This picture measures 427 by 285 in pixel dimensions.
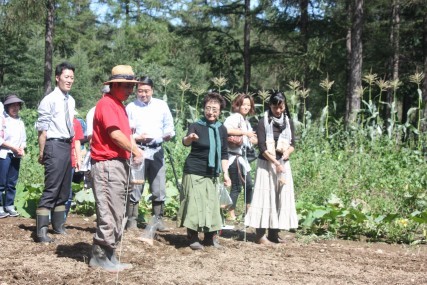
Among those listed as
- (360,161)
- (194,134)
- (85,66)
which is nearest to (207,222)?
(194,134)

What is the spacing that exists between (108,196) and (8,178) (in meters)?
3.41

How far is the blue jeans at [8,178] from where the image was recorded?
25.5 feet

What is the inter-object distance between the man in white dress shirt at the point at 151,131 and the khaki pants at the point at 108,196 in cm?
158

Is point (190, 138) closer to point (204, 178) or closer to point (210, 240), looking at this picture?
point (204, 178)

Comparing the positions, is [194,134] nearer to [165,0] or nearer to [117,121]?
[117,121]

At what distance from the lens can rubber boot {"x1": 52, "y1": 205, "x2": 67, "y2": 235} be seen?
6.32 m

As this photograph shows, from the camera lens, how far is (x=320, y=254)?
6016 mm

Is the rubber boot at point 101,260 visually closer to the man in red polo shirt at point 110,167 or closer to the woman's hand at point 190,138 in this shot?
the man in red polo shirt at point 110,167

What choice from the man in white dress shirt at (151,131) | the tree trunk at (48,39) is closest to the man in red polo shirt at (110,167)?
the man in white dress shirt at (151,131)

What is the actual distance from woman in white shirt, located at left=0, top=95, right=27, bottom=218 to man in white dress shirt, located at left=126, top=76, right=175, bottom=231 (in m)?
1.95

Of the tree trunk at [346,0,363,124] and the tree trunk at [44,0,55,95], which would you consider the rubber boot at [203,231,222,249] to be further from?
the tree trunk at [44,0,55,95]

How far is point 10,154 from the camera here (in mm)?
7883

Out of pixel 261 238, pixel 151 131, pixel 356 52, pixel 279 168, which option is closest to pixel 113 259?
pixel 151 131

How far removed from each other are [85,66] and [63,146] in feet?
94.6
